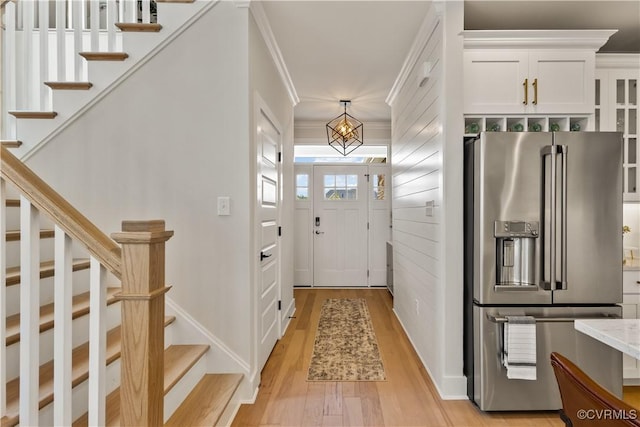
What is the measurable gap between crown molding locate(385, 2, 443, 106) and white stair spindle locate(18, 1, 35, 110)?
2825mm

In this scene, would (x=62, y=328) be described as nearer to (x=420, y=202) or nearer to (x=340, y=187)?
(x=420, y=202)

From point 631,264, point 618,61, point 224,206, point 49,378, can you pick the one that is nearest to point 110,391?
point 49,378

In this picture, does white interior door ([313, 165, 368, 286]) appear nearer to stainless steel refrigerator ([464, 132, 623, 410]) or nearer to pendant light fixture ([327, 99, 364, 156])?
pendant light fixture ([327, 99, 364, 156])

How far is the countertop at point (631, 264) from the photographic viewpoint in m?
2.54

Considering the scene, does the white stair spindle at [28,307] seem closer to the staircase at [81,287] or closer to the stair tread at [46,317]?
the staircase at [81,287]

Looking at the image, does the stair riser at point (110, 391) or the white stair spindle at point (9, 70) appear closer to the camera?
the stair riser at point (110, 391)

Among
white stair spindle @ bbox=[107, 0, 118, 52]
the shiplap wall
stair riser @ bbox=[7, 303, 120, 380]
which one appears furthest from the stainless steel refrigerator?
white stair spindle @ bbox=[107, 0, 118, 52]

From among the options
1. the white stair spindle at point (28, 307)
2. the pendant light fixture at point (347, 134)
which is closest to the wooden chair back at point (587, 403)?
the white stair spindle at point (28, 307)

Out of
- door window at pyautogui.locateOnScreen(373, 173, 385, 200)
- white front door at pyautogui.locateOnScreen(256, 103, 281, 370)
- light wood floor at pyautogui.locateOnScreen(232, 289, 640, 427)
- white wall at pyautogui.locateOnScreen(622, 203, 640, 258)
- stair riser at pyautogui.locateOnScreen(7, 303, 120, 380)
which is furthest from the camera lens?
door window at pyautogui.locateOnScreen(373, 173, 385, 200)

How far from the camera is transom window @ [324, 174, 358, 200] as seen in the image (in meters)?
5.80

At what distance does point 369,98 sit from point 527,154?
8.75 feet

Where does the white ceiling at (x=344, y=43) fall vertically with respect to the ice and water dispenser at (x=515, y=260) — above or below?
above

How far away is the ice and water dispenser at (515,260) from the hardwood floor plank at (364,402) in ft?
2.82

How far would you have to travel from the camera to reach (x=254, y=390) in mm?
2410
